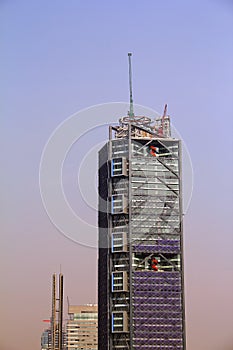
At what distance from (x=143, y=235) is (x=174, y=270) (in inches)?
84.2

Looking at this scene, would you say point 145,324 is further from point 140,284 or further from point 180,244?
point 180,244

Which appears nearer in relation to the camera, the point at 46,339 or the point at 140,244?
the point at 140,244

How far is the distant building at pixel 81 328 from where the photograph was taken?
58938 mm

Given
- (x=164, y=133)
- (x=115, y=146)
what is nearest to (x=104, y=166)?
(x=115, y=146)

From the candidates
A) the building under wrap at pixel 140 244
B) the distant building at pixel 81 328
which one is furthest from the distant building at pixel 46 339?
the building under wrap at pixel 140 244

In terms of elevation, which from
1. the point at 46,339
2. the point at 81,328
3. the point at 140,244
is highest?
the point at 140,244

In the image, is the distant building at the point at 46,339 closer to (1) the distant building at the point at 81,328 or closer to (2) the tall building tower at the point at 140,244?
(1) the distant building at the point at 81,328

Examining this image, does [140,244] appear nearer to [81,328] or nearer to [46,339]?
[81,328]

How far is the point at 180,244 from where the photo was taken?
3434cm

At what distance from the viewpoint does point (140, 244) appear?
111 feet

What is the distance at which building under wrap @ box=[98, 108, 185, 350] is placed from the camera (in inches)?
1304

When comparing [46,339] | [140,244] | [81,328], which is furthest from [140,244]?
[46,339]

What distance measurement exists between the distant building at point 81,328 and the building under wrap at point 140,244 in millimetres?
23863

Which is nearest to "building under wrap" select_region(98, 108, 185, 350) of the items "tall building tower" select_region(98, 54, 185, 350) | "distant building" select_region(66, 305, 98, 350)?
"tall building tower" select_region(98, 54, 185, 350)
